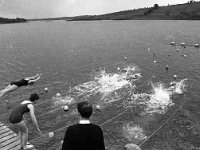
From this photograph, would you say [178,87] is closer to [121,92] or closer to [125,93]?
[125,93]

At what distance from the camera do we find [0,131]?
635 inches

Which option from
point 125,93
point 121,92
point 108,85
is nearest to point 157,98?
point 125,93

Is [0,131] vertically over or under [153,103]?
over

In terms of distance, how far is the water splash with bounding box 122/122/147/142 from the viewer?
17442 mm

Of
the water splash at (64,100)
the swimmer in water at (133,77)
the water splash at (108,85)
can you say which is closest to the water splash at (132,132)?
the water splash at (108,85)

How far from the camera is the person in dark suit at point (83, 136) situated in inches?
256

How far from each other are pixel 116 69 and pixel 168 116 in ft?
56.4

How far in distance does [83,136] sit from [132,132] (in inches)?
491

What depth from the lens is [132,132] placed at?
18.2 metres

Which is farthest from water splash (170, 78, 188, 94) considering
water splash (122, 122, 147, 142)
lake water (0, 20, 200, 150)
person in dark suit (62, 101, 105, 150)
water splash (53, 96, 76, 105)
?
person in dark suit (62, 101, 105, 150)

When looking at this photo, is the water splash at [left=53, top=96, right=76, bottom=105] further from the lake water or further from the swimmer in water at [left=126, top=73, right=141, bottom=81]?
the swimmer in water at [left=126, top=73, right=141, bottom=81]

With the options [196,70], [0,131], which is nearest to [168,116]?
[0,131]

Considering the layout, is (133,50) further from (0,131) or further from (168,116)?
(0,131)

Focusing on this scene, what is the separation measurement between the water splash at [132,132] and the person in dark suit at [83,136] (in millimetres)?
11278
